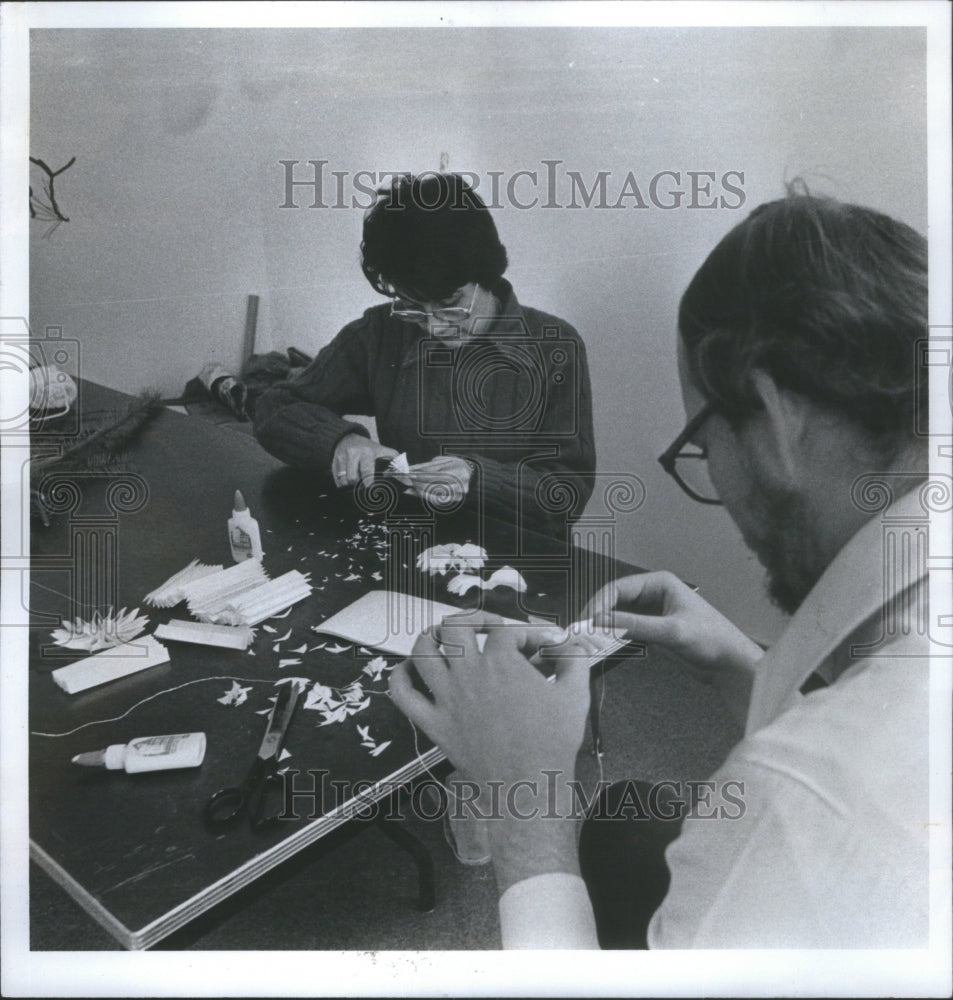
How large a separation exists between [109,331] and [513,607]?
0.83 meters

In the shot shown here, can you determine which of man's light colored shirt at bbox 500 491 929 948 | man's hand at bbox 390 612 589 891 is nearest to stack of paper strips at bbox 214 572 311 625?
man's hand at bbox 390 612 589 891

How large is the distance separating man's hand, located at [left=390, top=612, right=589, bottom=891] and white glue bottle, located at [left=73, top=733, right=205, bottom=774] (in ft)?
1.05

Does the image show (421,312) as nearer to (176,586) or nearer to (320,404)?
(320,404)

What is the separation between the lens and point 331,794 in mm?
1403

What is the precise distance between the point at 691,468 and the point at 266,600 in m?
0.74

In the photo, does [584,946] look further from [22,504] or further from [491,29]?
[491,29]

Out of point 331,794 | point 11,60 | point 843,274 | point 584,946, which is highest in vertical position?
point 11,60

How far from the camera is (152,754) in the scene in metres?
1.30

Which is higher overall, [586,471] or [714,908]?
[586,471]

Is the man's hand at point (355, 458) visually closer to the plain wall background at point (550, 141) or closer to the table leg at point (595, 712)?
the plain wall background at point (550, 141)

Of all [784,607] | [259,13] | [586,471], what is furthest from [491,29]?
[784,607]

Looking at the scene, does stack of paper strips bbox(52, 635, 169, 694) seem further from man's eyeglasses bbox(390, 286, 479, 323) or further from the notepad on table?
man's eyeglasses bbox(390, 286, 479, 323)

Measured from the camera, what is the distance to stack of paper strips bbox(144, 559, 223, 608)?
1491 mm

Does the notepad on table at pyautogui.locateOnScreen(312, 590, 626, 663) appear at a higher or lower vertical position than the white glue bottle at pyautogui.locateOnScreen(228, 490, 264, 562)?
lower
